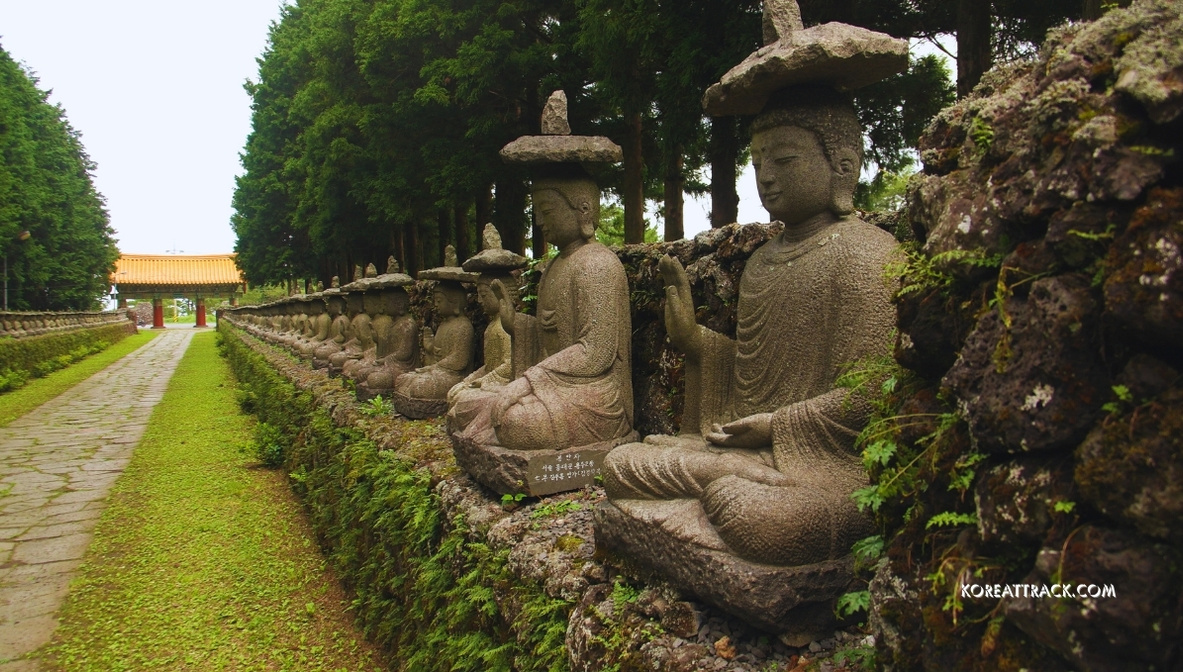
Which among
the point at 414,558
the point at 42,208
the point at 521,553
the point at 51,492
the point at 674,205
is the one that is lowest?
the point at 51,492

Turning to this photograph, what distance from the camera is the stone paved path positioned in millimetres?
5367

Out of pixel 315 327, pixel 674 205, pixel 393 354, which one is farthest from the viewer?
pixel 315 327

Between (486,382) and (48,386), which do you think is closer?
(486,382)

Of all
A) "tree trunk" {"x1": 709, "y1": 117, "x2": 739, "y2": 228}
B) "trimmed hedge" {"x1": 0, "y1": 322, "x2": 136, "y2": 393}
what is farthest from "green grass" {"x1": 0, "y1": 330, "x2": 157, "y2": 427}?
"tree trunk" {"x1": 709, "y1": 117, "x2": 739, "y2": 228}

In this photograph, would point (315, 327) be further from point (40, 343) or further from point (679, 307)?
point (679, 307)

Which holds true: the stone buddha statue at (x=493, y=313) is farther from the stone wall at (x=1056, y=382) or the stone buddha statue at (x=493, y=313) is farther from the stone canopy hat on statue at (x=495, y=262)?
the stone wall at (x=1056, y=382)

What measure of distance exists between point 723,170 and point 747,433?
6594mm

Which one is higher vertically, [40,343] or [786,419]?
[786,419]

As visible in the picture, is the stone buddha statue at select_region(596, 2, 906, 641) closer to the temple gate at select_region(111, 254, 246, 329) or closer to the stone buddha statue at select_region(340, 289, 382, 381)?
the stone buddha statue at select_region(340, 289, 382, 381)

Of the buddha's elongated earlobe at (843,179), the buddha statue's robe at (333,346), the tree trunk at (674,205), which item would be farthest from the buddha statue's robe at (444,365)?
the buddha statue's robe at (333,346)

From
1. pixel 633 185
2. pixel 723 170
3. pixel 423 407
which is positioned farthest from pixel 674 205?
pixel 423 407

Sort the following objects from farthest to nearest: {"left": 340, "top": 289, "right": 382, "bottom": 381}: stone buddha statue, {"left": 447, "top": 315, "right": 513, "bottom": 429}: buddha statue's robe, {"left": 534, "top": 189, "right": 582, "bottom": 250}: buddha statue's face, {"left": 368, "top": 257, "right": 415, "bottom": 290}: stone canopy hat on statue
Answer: {"left": 368, "top": 257, "right": 415, "bottom": 290}: stone canopy hat on statue < {"left": 340, "top": 289, "right": 382, "bottom": 381}: stone buddha statue < {"left": 534, "top": 189, "right": 582, "bottom": 250}: buddha statue's face < {"left": 447, "top": 315, "right": 513, "bottom": 429}: buddha statue's robe

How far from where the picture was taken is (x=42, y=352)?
824 inches

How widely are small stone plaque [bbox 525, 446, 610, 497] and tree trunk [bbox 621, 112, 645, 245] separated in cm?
664
